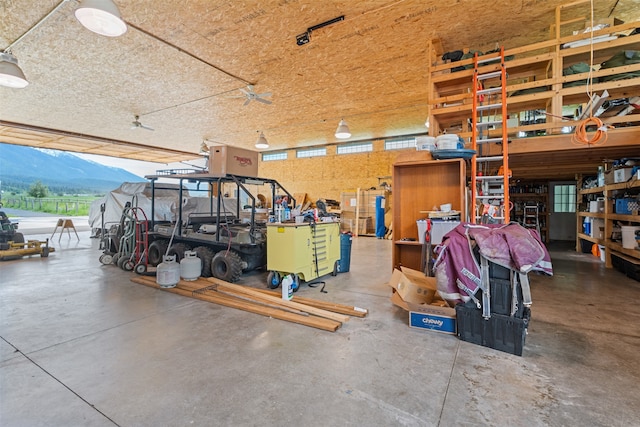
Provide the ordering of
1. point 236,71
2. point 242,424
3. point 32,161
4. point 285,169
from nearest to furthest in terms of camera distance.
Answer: point 242,424 → point 236,71 → point 285,169 → point 32,161

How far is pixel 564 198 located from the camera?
10.3m

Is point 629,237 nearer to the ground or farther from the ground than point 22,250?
farther from the ground

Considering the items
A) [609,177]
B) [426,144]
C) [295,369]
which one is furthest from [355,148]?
[295,369]

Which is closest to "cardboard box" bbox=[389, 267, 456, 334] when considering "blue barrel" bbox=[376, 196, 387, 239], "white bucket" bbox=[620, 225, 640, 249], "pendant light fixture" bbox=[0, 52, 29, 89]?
"white bucket" bbox=[620, 225, 640, 249]

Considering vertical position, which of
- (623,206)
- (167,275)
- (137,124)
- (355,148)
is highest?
(355,148)

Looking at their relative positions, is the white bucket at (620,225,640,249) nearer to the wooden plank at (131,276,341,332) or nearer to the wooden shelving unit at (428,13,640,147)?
the wooden shelving unit at (428,13,640,147)

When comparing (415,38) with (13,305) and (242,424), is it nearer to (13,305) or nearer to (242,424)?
(242,424)

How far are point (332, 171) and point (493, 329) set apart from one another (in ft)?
34.6

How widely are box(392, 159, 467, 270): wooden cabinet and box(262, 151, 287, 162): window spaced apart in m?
10.5

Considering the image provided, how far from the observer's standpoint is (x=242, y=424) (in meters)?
1.58

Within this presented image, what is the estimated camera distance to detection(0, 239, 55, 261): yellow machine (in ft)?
20.6

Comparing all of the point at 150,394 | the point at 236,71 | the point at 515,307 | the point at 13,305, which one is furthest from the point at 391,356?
the point at 236,71

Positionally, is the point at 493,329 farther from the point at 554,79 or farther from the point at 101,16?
the point at 101,16

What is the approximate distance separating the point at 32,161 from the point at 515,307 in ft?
104
